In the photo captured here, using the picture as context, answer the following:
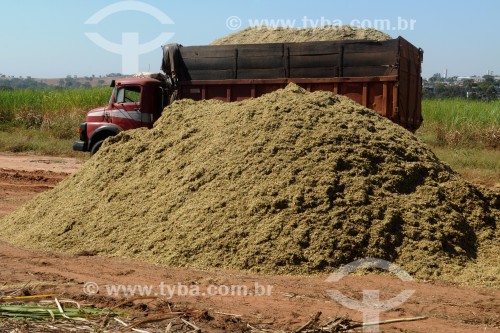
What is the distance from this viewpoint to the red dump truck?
36.3 feet

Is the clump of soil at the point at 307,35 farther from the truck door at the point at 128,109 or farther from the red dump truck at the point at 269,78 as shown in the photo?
the truck door at the point at 128,109

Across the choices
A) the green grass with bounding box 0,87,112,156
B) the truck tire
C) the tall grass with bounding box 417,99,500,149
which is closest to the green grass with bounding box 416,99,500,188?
the tall grass with bounding box 417,99,500,149

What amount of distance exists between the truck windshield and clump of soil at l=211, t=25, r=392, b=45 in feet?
8.06

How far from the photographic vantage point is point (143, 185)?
27.1ft

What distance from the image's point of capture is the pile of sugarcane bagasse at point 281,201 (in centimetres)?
675

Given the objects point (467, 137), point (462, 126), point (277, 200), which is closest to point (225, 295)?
point (277, 200)

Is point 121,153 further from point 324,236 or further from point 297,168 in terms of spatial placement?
point 324,236

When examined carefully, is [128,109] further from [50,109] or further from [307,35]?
[50,109]

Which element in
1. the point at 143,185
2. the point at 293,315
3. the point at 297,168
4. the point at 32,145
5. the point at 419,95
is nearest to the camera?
the point at 293,315

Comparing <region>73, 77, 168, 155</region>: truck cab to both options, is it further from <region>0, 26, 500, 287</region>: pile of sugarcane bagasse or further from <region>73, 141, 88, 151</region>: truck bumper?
<region>0, 26, 500, 287</region>: pile of sugarcane bagasse

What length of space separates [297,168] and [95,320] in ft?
10.8

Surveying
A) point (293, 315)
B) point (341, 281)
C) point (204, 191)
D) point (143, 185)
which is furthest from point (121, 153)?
point (293, 315)

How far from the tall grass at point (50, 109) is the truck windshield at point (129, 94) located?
9.05 meters

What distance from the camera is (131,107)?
1292 centimetres
